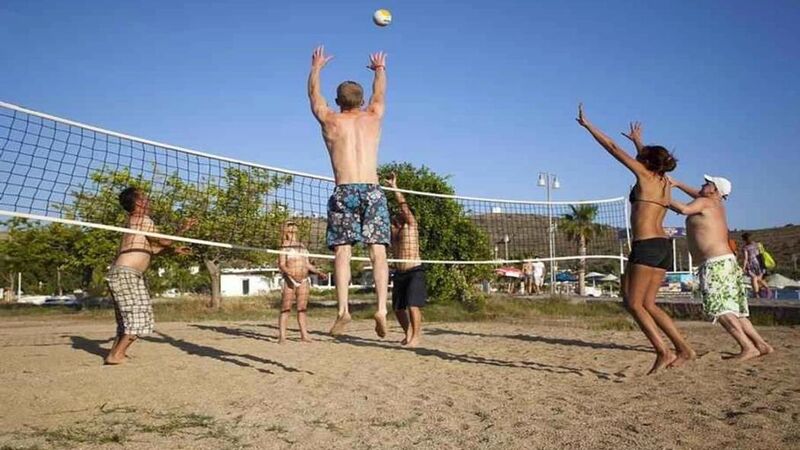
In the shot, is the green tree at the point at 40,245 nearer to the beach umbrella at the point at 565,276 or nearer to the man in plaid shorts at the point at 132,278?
the man in plaid shorts at the point at 132,278

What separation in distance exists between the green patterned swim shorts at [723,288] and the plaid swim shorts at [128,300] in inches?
257

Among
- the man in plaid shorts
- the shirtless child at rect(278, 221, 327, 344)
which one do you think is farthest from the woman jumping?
the shirtless child at rect(278, 221, 327, 344)

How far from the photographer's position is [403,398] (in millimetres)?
5574

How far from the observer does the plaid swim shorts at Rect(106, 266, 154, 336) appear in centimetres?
809

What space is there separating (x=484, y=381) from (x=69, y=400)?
12.1 feet

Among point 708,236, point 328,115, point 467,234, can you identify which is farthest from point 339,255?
point 467,234

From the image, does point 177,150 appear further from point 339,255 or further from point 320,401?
point 320,401

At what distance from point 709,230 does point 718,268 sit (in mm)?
441

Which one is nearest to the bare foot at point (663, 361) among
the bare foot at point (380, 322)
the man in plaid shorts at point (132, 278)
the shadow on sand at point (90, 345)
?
the bare foot at point (380, 322)

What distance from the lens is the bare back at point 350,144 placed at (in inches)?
237

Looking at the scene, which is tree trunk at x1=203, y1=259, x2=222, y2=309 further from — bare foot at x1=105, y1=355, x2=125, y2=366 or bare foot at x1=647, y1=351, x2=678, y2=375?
bare foot at x1=647, y1=351, x2=678, y2=375

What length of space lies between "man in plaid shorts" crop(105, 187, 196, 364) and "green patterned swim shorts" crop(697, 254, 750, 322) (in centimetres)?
612

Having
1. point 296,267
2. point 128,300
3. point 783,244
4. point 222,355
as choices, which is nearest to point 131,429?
point 128,300

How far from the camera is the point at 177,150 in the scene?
25.9ft
